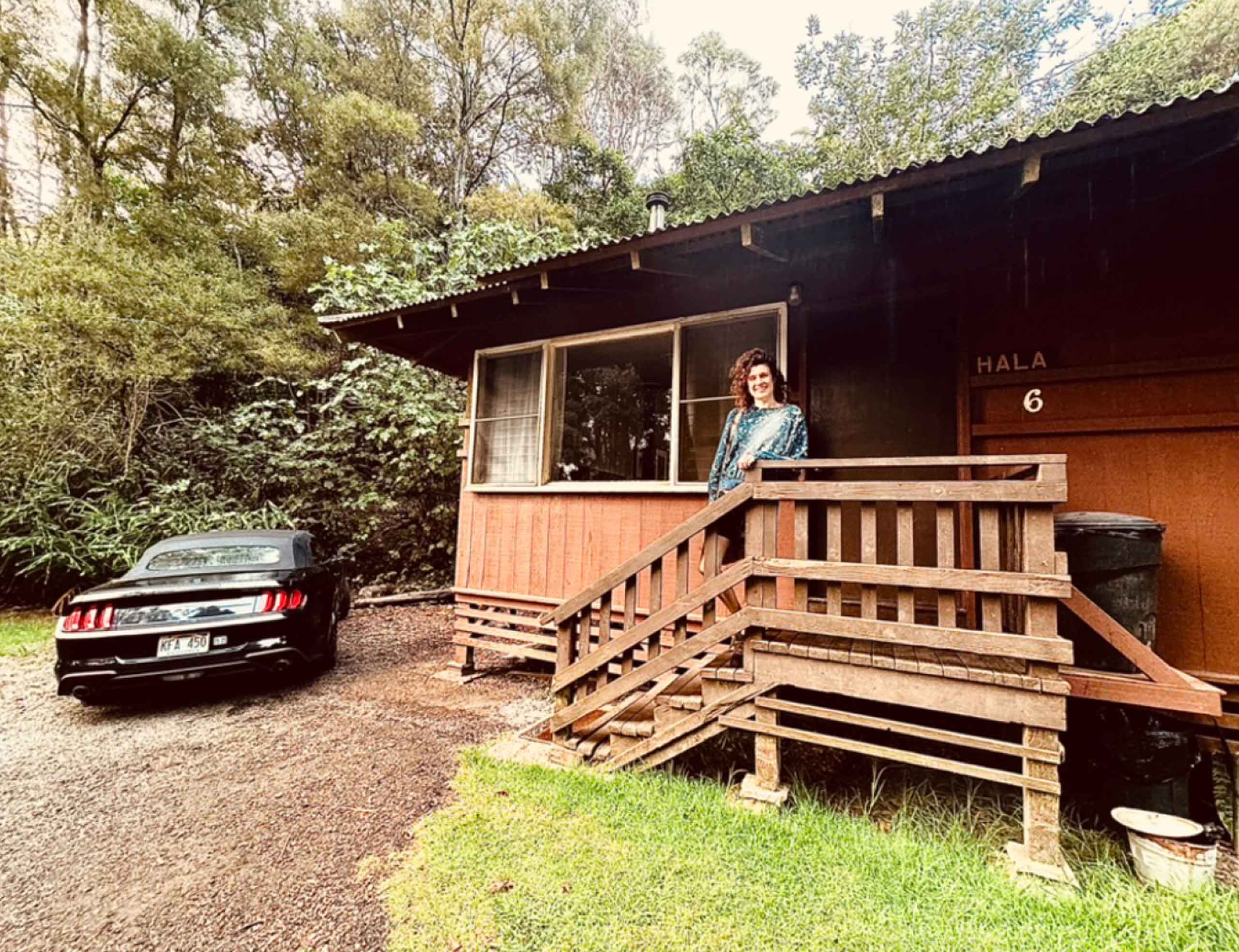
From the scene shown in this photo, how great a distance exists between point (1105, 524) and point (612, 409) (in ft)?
9.80

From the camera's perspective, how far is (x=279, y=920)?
1.74m

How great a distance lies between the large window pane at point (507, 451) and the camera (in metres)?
4.26

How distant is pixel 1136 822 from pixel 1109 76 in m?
16.1

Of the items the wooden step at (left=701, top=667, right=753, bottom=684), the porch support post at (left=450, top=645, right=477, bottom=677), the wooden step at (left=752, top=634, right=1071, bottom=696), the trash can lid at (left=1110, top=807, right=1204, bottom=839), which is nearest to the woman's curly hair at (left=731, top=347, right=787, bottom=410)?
the wooden step at (left=752, top=634, right=1071, bottom=696)

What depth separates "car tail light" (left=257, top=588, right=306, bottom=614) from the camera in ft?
11.7

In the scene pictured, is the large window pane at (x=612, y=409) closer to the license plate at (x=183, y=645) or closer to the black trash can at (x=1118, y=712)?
the black trash can at (x=1118, y=712)

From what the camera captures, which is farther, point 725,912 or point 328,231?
point 328,231

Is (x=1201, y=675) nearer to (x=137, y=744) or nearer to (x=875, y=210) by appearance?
(x=875, y=210)

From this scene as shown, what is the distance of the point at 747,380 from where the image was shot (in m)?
2.85

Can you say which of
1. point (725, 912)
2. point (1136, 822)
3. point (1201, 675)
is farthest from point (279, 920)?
point (1201, 675)

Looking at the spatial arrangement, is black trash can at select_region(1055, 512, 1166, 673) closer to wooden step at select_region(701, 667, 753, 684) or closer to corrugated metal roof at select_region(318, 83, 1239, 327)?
wooden step at select_region(701, 667, 753, 684)

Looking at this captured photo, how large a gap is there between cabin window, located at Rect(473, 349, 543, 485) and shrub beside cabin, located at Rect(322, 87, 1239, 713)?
0.06ft

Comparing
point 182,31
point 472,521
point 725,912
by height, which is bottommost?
point 725,912

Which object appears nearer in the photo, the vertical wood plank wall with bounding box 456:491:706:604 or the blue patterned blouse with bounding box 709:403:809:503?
the blue patterned blouse with bounding box 709:403:809:503
